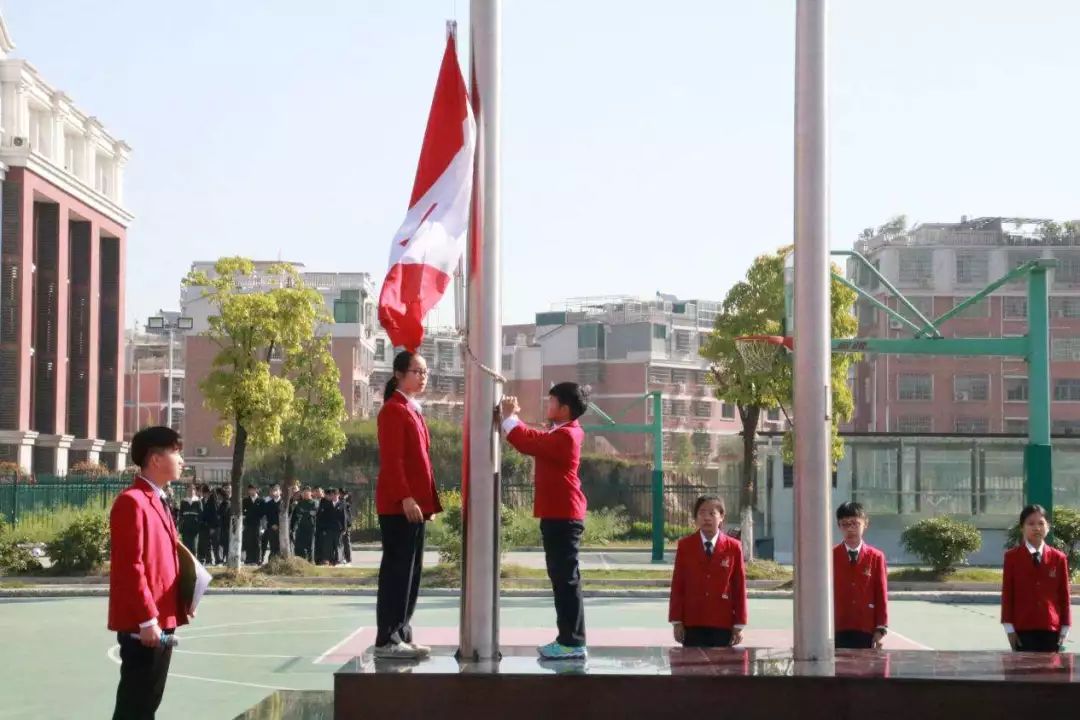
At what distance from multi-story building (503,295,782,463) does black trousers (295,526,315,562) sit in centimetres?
5750

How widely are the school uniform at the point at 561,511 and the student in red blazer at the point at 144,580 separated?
177cm

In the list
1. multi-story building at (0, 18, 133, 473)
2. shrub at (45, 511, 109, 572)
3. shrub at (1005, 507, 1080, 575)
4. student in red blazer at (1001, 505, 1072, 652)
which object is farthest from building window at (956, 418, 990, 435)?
student in red blazer at (1001, 505, 1072, 652)

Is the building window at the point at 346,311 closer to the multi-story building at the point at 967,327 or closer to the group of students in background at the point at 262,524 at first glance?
the multi-story building at the point at 967,327

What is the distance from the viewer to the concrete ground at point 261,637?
40.5 ft

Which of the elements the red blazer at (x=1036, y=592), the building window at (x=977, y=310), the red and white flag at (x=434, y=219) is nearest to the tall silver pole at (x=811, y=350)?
the red and white flag at (x=434, y=219)

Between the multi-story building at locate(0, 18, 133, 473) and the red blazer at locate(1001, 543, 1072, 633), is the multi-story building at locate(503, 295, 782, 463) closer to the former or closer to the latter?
the multi-story building at locate(0, 18, 133, 473)

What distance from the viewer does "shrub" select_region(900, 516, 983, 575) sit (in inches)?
1019

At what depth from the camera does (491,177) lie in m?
8.06

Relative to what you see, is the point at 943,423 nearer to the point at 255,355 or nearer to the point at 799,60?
the point at 255,355

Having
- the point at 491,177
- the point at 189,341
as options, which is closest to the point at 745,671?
the point at 491,177

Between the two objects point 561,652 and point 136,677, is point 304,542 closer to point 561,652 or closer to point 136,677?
point 561,652

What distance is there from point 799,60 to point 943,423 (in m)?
73.4

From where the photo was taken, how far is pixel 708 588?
29.1 feet

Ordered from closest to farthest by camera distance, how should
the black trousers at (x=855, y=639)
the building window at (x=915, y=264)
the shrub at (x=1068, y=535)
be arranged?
the black trousers at (x=855, y=639) < the shrub at (x=1068, y=535) < the building window at (x=915, y=264)
